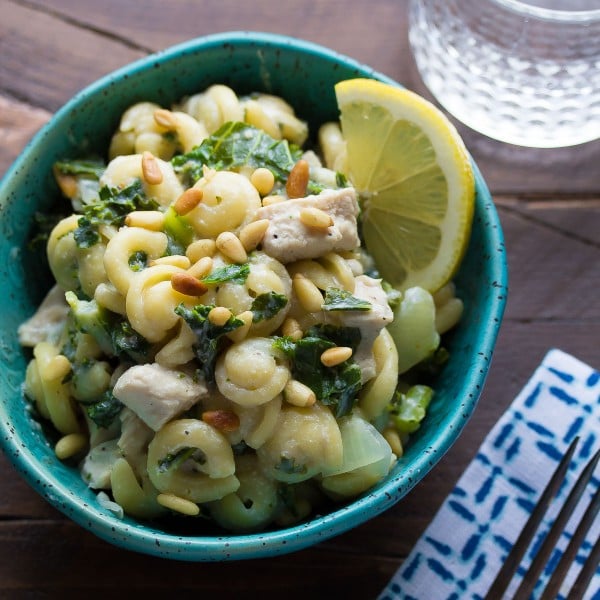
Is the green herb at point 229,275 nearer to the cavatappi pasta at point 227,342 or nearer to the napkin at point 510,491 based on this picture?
the cavatappi pasta at point 227,342

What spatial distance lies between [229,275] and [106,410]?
363 millimetres

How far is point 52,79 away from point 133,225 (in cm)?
92

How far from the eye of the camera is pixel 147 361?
5.35ft

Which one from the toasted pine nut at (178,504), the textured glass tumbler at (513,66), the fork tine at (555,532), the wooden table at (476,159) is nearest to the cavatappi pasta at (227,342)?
the toasted pine nut at (178,504)

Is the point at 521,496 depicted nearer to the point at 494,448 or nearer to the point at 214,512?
→ the point at 494,448

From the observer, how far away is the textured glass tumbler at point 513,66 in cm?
210

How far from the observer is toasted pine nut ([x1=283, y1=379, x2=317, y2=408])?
1.56 metres

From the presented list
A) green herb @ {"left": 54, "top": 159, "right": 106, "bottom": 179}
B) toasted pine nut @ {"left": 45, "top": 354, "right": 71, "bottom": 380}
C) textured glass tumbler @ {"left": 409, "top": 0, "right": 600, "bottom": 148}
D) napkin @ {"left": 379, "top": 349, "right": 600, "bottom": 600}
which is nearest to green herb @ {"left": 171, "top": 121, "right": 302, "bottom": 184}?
green herb @ {"left": 54, "top": 159, "right": 106, "bottom": 179}

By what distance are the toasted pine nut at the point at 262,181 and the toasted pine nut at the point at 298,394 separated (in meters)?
0.39

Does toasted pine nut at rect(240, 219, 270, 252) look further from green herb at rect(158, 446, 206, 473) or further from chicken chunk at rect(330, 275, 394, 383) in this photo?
green herb at rect(158, 446, 206, 473)

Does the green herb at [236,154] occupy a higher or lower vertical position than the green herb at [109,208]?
higher

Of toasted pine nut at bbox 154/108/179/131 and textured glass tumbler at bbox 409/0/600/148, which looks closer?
toasted pine nut at bbox 154/108/179/131

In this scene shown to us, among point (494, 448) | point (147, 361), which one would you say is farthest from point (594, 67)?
point (147, 361)

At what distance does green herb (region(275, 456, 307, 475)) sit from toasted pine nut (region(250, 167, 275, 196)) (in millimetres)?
521
